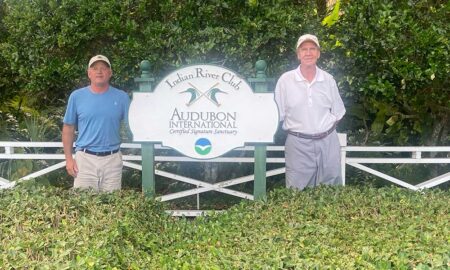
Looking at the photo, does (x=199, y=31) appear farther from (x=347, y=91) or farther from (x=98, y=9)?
(x=347, y=91)

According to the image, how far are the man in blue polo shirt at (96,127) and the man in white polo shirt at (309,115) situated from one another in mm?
1477

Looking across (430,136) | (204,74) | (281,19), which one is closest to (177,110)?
(204,74)

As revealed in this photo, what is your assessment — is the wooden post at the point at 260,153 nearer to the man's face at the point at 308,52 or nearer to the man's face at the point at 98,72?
the man's face at the point at 308,52

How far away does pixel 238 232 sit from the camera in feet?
13.1

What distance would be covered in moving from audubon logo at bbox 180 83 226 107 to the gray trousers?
29.7 inches

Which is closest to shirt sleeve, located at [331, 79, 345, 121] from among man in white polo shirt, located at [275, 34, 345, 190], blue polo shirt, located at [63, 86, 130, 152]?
man in white polo shirt, located at [275, 34, 345, 190]

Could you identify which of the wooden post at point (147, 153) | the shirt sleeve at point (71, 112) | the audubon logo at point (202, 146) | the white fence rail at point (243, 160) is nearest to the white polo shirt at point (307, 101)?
the audubon logo at point (202, 146)

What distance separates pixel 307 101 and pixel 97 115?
1848 millimetres

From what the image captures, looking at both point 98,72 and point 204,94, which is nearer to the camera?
point 98,72

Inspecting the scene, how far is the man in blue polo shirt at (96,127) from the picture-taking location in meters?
5.41

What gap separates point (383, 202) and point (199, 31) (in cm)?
280

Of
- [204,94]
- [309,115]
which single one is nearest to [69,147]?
[204,94]

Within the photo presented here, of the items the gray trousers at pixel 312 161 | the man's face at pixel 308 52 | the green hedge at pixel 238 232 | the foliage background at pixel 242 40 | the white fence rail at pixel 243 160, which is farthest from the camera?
the white fence rail at pixel 243 160

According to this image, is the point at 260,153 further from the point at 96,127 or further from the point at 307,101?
the point at 96,127
